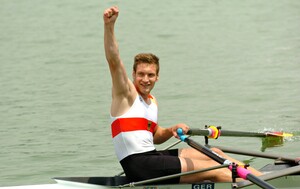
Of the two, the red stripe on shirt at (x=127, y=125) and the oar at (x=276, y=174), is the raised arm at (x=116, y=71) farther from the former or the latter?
the oar at (x=276, y=174)

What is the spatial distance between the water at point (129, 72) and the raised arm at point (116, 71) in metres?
3.05

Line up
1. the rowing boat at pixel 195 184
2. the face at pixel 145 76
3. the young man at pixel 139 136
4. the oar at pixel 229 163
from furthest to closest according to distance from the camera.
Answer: the face at pixel 145 76 → the young man at pixel 139 136 → the rowing boat at pixel 195 184 → the oar at pixel 229 163

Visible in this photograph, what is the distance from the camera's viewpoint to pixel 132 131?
8688 millimetres

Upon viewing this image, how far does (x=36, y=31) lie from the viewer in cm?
2350

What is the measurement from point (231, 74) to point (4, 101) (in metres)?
5.06

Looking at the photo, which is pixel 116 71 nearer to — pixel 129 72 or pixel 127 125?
pixel 127 125

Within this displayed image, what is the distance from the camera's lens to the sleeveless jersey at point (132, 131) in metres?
8.67

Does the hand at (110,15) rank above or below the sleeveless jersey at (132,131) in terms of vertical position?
above

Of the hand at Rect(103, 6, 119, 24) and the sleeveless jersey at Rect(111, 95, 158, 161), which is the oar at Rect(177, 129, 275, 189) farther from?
the hand at Rect(103, 6, 119, 24)

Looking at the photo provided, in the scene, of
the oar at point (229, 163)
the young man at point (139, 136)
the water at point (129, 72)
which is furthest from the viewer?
the water at point (129, 72)

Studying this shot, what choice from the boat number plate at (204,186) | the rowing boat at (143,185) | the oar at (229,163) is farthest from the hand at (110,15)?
the boat number plate at (204,186)

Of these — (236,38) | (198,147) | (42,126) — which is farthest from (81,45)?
(198,147)

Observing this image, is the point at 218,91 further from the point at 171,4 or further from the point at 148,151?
the point at 171,4

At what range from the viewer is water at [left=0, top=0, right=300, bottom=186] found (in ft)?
42.4
